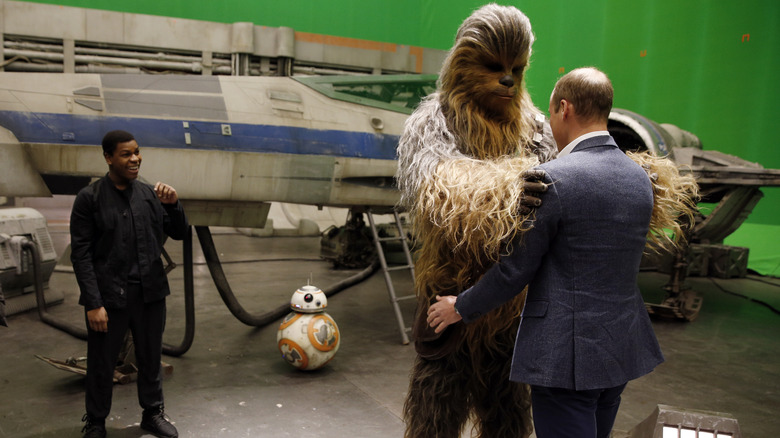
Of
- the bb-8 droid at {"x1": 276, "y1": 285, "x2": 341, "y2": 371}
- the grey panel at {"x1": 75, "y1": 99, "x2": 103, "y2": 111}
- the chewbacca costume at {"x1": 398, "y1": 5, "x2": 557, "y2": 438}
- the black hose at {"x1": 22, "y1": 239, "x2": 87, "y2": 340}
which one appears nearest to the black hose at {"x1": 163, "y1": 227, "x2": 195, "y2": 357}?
the bb-8 droid at {"x1": 276, "y1": 285, "x2": 341, "y2": 371}

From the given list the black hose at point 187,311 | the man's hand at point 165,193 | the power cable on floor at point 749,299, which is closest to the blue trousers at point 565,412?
the man's hand at point 165,193

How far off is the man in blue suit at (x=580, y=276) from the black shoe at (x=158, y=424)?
232 cm

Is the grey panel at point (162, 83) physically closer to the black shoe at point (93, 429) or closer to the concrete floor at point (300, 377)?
the concrete floor at point (300, 377)

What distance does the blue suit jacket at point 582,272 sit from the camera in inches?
61.7

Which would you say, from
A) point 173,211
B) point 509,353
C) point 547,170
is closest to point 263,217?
point 173,211

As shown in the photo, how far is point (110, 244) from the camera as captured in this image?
Result: 9.84 feet

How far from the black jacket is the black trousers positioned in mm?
89

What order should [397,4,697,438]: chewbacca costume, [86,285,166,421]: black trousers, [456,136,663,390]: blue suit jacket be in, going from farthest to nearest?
[86,285,166,421]: black trousers → [397,4,697,438]: chewbacca costume → [456,136,663,390]: blue suit jacket

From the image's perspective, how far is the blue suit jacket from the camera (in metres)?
1.57

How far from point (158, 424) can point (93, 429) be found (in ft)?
1.12

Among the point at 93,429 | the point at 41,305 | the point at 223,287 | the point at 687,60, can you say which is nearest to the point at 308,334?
the point at 223,287

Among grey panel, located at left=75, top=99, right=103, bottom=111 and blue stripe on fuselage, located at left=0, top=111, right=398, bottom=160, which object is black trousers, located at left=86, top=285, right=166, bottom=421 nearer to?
blue stripe on fuselage, located at left=0, top=111, right=398, bottom=160

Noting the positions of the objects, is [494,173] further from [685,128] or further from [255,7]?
[255,7]

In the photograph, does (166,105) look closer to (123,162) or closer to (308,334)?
(123,162)
